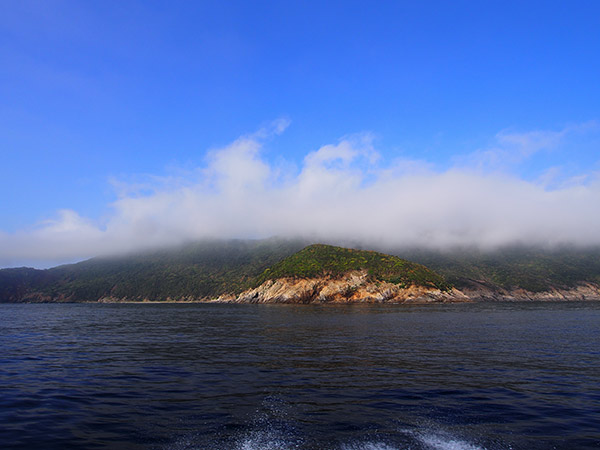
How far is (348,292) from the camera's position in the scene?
562 ft

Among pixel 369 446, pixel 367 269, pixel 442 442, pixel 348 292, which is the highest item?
pixel 367 269

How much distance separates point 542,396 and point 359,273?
6421 inches

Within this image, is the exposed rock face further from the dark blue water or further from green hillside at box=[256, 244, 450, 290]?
the dark blue water

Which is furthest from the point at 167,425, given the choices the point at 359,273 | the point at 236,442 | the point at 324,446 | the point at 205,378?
the point at 359,273

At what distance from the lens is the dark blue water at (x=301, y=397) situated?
1302 centimetres

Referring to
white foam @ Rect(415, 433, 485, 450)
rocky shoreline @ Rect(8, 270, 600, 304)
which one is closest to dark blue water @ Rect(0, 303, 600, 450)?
white foam @ Rect(415, 433, 485, 450)

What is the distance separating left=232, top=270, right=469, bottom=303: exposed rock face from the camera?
167250 mm

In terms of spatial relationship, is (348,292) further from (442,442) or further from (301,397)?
(442,442)

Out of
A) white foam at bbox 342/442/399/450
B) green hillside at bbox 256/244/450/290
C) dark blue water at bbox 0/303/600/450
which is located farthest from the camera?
green hillside at bbox 256/244/450/290

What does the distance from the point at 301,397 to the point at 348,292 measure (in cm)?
15691

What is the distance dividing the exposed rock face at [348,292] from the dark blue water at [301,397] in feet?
448

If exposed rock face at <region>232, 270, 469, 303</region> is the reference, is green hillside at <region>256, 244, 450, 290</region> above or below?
above

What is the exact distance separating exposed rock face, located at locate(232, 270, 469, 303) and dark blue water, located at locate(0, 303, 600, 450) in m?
137

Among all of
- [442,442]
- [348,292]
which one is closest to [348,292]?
[348,292]
